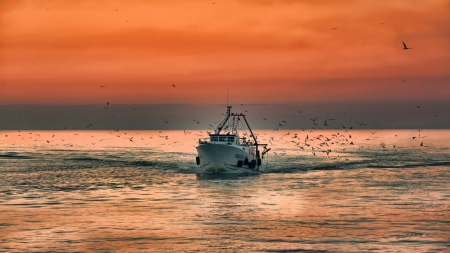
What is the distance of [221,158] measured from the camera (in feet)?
322

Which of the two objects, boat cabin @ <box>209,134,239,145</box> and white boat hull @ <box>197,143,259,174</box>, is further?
boat cabin @ <box>209,134,239,145</box>

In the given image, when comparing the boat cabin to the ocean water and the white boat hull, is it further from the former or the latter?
the ocean water

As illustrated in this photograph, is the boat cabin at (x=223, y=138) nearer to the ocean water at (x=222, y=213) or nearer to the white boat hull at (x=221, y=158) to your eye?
the white boat hull at (x=221, y=158)

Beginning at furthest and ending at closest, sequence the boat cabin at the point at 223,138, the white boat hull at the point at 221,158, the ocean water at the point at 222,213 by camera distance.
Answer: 1. the boat cabin at the point at 223,138
2. the white boat hull at the point at 221,158
3. the ocean water at the point at 222,213

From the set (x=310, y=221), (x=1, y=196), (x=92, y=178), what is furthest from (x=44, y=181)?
(x=310, y=221)

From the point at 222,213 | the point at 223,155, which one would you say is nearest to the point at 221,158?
the point at 223,155

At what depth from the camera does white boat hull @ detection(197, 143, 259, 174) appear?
319 ft

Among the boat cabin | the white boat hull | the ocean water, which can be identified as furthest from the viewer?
the boat cabin

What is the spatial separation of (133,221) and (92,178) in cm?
4465

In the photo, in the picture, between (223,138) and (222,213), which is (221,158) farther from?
(222,213)

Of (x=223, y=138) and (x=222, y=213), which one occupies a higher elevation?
(x=223, y=138)

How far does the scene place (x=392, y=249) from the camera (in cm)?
3878

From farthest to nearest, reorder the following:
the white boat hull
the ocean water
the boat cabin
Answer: the boat cabin, the white boat hull, the ocean water

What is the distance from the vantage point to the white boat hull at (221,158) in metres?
97.4
